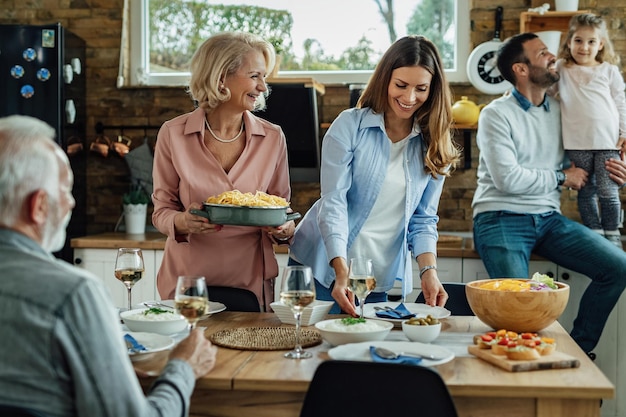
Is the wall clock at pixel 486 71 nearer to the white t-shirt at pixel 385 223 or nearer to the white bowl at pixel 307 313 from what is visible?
the white t-shirt at pixel 385 223

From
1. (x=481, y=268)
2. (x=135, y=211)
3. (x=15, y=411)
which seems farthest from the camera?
(x=135, y=211)

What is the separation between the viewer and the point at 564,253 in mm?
3764

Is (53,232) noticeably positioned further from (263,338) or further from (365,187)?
(365,187)

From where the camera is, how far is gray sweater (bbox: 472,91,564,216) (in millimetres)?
3719

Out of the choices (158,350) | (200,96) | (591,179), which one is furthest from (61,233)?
(591,179)

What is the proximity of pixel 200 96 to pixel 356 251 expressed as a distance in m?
0.77

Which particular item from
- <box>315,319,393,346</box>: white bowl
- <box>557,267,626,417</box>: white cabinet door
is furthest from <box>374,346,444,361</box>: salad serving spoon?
<box>557,267,626,417</box>: white cabinet door

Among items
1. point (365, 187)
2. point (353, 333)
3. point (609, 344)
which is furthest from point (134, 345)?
point (609, 344)

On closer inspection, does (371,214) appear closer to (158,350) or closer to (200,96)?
(200,96)

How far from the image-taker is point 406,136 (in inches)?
113

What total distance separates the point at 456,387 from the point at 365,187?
3.74 feet

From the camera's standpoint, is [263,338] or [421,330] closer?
[421,330]

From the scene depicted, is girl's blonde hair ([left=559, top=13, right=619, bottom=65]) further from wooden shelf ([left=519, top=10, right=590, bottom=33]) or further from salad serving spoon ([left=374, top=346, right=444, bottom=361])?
salad serving spoon ([left=374, top=346, right=444, bottom=361])

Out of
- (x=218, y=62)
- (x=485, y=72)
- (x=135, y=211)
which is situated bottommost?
(x=135, y=211)
